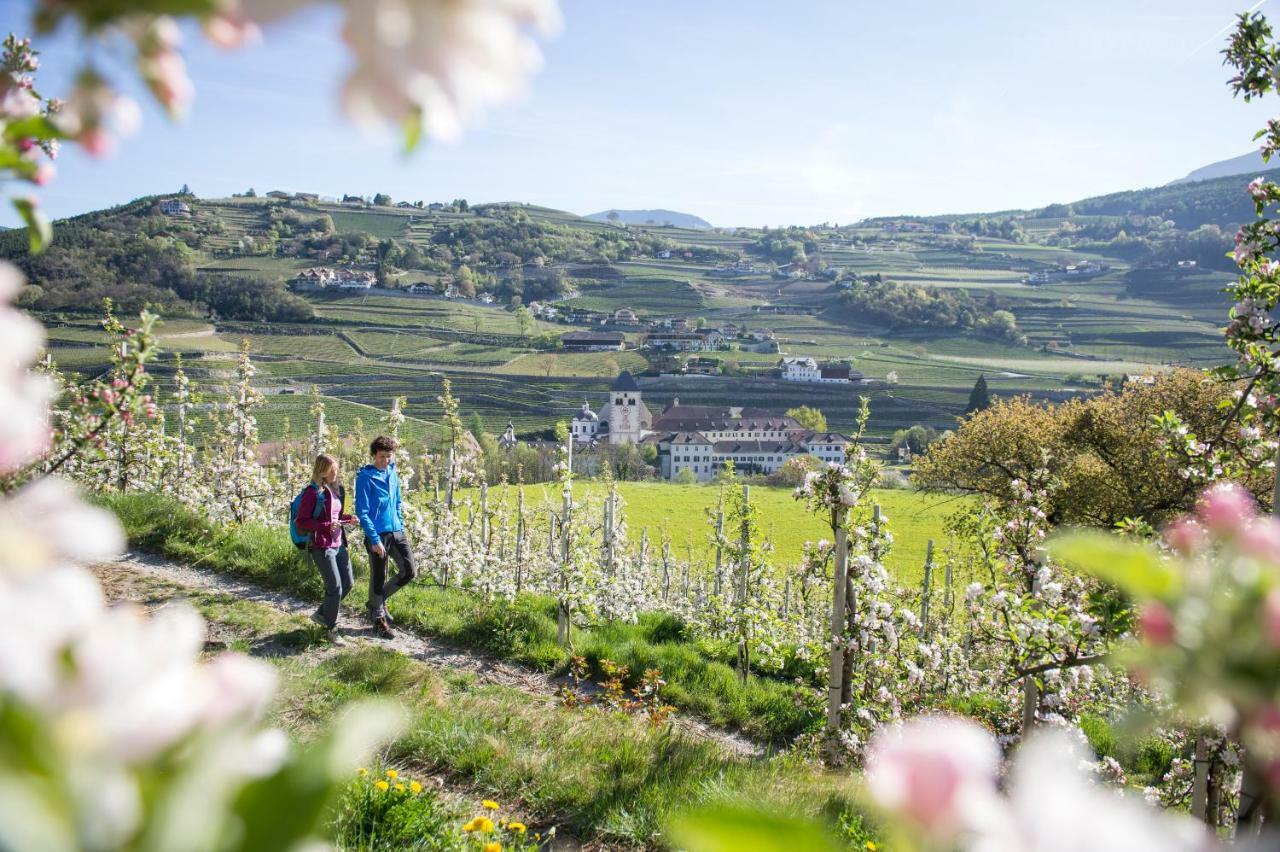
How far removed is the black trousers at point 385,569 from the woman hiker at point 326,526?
33cm

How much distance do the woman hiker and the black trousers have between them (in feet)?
1.08

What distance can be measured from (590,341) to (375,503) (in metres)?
87.4

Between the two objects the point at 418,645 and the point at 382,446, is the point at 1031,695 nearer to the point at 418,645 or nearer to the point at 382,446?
the point at 418,645

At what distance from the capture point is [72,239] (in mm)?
88562

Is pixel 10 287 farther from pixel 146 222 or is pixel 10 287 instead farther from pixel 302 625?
pixel 146 222

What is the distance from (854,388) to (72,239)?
8904cm

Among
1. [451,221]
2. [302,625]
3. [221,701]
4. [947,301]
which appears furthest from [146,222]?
[221,701]

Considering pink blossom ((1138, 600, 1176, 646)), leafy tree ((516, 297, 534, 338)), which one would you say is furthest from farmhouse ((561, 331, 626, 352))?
pink blossom ((1138, 600, 1176, 646))

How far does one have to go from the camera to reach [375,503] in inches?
258

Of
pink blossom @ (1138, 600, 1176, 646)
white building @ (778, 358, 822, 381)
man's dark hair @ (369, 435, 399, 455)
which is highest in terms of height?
pink blossom @ (1138, 600, 1176, 646)

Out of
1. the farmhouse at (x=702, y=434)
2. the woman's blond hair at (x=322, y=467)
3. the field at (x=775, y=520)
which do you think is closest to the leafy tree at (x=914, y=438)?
the farmhouse at (x=702, y=434)

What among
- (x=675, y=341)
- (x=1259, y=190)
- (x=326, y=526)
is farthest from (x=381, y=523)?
(x=675, y=341)

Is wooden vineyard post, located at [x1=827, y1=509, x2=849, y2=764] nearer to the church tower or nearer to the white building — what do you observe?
the church tower

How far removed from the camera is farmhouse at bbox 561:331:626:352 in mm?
91625
